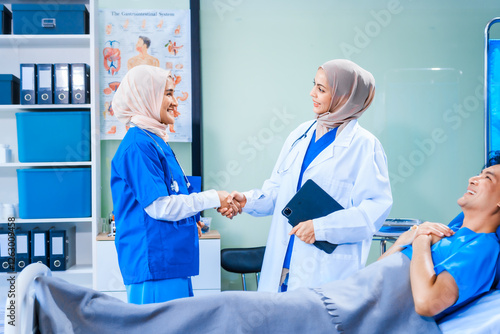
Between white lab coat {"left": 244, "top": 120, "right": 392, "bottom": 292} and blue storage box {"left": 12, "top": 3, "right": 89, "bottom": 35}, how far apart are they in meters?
1.83

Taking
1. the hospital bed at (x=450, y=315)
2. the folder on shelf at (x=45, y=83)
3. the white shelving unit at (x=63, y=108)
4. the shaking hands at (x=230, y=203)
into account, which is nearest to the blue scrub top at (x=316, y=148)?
the shaking hands at (x=230, y=203)

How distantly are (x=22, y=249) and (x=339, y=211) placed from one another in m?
2.11

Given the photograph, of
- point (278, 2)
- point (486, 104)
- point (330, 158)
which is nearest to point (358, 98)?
point (330, 158)

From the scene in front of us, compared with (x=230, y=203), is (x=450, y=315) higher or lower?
lower

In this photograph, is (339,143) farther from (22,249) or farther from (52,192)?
(22,249)

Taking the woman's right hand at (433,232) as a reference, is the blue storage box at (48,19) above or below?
above

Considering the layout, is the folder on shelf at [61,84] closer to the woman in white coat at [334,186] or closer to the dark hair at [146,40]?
the dark hair at [146,40]

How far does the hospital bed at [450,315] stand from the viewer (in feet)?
3.56

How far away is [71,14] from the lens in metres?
2.90

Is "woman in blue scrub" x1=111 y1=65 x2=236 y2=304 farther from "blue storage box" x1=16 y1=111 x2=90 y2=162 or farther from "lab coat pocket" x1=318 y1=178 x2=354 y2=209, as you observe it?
"blue storage box" x1=16 y1=111 x2=90 y2=162

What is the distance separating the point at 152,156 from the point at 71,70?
5.15 ft

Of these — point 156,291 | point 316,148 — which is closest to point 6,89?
point 156,291

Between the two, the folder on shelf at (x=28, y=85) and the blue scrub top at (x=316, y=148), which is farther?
the folder on shelf at (x=28, y=85)

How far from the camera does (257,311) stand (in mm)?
1302
